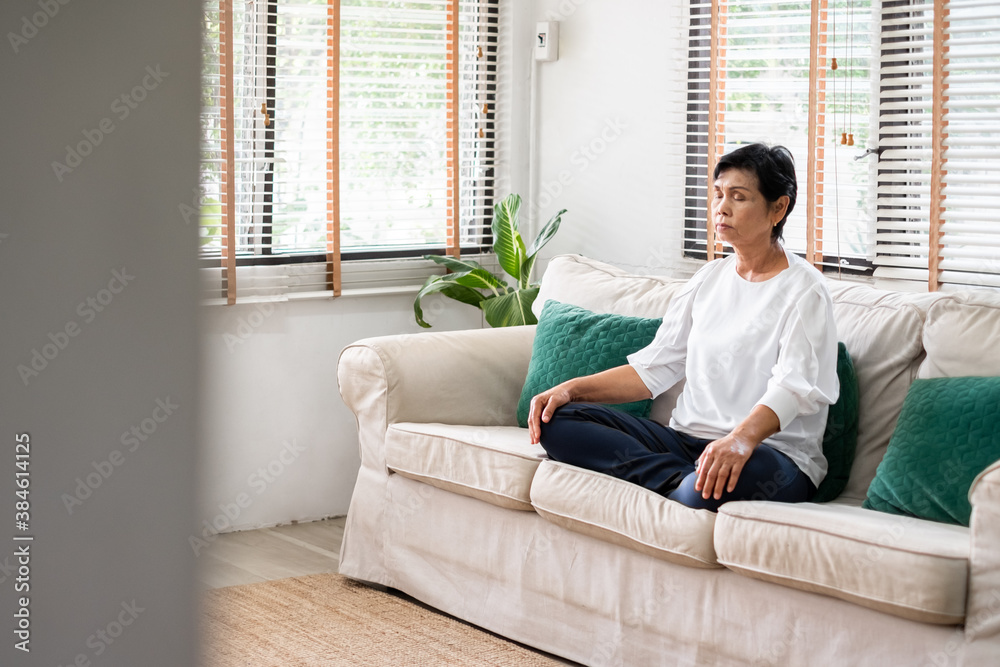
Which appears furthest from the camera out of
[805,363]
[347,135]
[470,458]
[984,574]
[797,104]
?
[347,135]

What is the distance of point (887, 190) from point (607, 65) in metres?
1.26

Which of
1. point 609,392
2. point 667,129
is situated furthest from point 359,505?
point 667,129

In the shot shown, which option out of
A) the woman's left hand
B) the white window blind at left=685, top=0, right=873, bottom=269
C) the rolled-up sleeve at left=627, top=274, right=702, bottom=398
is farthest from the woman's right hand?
the white window blind at left=685, top=0, right=873, bottom=269

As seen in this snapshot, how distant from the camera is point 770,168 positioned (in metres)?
2.40

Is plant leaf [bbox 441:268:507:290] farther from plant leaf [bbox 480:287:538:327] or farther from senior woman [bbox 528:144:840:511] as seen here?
senior woman [bbox 528:144:840:511]

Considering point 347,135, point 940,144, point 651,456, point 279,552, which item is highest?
point 347,135

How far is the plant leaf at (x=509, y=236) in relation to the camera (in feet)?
12.4

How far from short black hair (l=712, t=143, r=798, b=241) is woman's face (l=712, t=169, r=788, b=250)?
1cm

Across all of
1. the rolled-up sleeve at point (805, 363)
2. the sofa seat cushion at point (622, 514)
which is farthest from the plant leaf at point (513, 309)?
the rolled-up sleeve at point (805, 363)

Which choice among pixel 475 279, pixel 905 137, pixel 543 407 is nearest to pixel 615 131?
pixel 475 279

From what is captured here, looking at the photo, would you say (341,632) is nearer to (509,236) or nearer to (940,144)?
(509,236)

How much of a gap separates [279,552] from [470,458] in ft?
3.46

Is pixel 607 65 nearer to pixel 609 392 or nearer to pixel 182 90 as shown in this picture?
pixel 609 392

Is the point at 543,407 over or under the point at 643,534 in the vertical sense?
over
